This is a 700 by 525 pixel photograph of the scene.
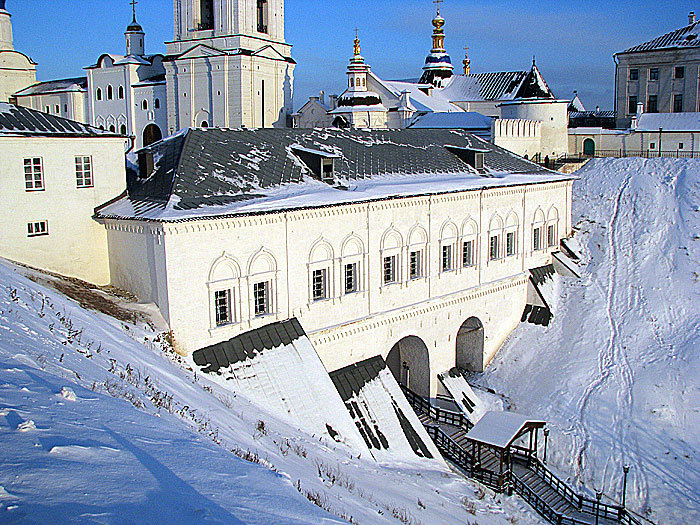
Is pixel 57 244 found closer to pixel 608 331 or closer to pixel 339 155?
pixel 339 155

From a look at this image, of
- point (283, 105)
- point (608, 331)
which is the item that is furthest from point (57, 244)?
point (283, 105)

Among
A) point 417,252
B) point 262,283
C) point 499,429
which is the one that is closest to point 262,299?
point 262,283

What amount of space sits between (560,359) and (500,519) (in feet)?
37.8

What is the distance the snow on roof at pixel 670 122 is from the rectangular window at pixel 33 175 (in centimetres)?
3991

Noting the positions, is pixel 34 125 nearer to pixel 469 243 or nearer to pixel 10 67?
pixel 469 243

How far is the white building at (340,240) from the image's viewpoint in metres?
16.7

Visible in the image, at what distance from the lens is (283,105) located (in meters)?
51.8

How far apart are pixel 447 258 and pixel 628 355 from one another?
7.50 meters

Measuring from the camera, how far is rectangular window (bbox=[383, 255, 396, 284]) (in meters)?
21.6

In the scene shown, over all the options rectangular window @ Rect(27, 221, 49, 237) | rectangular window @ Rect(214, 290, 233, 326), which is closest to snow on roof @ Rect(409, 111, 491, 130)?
rectangular window @ Rect(214, 290, 233, 326)

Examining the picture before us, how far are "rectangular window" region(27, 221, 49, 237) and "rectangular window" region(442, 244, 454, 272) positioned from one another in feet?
42.2

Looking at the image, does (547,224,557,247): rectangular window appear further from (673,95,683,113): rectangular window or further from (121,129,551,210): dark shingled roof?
(673,95,683,113): rectangular window

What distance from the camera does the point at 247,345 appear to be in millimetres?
17250

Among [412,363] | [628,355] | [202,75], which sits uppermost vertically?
[202,75]
